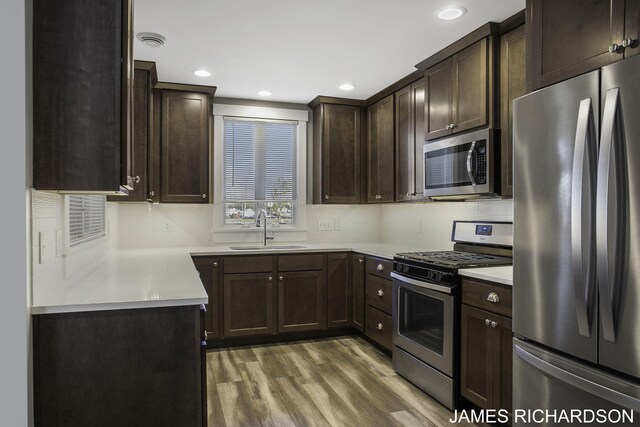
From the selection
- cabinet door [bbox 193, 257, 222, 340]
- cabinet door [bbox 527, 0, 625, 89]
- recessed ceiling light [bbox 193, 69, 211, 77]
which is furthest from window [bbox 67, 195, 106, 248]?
cabinet door [bbox 527, 0, 625, 89]

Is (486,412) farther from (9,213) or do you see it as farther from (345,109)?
(345,109)

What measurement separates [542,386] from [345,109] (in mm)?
3227

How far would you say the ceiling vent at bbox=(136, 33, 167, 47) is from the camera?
8.97 feet

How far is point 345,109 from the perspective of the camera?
4.35 meters

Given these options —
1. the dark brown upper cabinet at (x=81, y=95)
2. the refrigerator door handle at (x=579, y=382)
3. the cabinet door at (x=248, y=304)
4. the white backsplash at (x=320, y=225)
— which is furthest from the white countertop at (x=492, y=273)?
the cabinet door at (x=248, y=304)

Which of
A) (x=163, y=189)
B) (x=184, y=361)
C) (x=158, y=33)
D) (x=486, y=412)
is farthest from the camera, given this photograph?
(x=163, y=189)

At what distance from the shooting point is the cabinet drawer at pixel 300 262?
12.7 feet

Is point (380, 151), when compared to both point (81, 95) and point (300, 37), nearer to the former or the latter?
point (300, 37)

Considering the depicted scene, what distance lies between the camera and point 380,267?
3.52m

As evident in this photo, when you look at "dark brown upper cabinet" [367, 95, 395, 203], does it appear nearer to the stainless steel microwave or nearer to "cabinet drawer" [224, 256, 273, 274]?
the stainless steel microwave

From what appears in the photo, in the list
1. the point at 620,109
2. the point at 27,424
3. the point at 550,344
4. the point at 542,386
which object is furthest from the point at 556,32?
the point at 27,424

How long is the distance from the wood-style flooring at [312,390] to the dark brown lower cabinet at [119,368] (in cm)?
88

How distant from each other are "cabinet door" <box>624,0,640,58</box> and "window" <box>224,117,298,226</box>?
11.2 feet

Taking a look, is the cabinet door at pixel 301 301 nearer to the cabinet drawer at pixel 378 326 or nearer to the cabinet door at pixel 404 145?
the cabinet drawer at pixel 378 326
